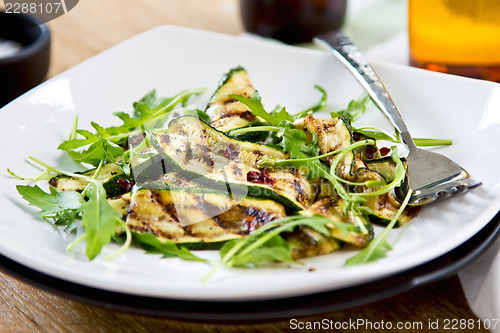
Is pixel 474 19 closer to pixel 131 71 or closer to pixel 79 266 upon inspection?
pixel 131 71

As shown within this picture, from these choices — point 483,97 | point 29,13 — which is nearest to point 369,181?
point 483,97

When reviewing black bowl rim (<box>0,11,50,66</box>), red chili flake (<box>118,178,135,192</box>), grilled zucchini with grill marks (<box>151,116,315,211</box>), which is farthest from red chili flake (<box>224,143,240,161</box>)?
black bowl rim (<box>0,11,50,66</box>)

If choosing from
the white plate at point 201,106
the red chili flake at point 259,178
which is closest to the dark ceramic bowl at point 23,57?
the white plate at point 201,106

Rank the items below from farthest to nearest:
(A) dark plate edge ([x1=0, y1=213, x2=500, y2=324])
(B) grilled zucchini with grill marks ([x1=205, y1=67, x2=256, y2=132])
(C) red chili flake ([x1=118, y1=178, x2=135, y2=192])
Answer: (B) grilled zucchini with grill marks ([x1=205, y1=67, x2=256, y2=132]), (C) red chili flake ([x1=118, y1=178, x2=135, y2=192]), (A) dark plate edge ([x1=0, y1=213, x2=500, y2=324])

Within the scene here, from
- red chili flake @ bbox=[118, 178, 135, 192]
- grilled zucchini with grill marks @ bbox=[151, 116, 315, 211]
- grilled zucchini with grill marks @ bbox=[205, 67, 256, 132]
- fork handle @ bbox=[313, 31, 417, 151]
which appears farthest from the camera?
grilled zucchini with grill marks @ bbox=[205, 67, 256, 132]

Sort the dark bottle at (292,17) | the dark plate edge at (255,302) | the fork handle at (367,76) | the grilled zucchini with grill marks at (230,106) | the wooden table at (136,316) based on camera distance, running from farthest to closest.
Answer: the dark bottle at (292,17), the grilled zucchini with grill marks at (230,106), the fork handle at (367,76), the wooden table at (136,316), the dark plate edge at (255,302)

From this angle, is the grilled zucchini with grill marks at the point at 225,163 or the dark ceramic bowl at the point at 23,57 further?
the dark ceramic bowl at the point at 23,57

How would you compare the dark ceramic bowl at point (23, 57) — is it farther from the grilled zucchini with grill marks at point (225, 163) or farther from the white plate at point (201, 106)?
the grilled zucchini with grill marks at point (225, 163)

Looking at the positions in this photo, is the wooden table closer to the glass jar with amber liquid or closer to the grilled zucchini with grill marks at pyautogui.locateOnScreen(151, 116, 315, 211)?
the grilled zucchini with grill marks at pyautogui.locateOnScreen(151, 116, 315, 211)
